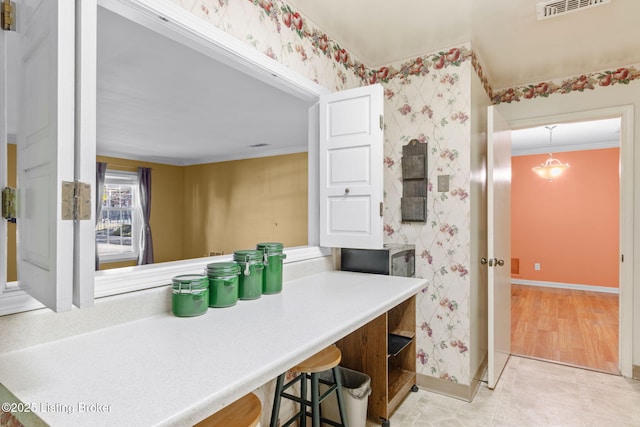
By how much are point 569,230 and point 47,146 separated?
672cm

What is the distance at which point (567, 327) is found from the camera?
3.81 meters

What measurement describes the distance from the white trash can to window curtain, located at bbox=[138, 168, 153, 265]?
5.40m

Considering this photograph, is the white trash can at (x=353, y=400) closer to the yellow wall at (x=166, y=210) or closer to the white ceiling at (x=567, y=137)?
the white ceiling at (x=567, y=137)

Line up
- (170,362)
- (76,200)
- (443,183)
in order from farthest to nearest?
(443,183), (170,362), (76,200)

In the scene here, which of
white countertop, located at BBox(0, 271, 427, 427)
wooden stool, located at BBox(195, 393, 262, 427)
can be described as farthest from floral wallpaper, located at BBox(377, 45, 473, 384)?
wooden stool, located at BBox(195, 393, 262, 427)

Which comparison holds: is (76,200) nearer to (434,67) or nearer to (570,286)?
(434,67)

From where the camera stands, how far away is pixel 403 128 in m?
2.63

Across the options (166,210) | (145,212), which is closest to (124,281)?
(145,212)

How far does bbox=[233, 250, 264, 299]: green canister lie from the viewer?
4.84 ft

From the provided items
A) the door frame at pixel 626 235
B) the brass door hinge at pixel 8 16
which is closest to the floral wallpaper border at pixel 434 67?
the door frame at pixel 626 235

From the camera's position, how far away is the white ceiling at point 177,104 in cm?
235

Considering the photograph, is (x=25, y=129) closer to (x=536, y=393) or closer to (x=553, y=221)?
(x=536, y=393)

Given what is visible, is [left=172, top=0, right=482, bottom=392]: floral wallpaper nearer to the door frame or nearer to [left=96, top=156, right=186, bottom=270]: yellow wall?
the door frame

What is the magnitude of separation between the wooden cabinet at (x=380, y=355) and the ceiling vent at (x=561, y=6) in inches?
73.8
